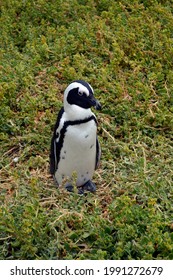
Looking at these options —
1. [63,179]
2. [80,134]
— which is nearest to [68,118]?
[80,134]

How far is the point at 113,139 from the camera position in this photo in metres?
4.55

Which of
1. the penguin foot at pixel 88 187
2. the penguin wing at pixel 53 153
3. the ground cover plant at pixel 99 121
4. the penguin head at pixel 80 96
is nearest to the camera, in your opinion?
the ground cover plant at pixel 99 121

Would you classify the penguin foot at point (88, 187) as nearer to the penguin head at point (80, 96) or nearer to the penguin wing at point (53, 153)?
the penguin wing at point (53, 153)

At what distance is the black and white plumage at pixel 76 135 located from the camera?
362cm

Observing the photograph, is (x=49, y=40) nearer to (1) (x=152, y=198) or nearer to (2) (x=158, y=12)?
(2) (x=158, y=12)

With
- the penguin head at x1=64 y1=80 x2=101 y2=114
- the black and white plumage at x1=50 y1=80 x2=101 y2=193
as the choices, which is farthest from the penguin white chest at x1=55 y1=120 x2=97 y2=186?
the penguin head at x1=64 y1=80 x2=101 y2=114

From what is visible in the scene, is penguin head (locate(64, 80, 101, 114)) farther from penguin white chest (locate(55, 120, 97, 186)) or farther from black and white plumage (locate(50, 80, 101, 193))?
penguin white chest (locate(55, 120, 97, 186))

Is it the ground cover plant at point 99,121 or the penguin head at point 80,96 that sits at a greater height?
the penguin head at point 80,96

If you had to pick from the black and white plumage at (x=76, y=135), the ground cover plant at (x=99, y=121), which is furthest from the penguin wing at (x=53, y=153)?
the ground cover plant at (x=99, y=121)

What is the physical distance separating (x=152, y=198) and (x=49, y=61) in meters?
2.17

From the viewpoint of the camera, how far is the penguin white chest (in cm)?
364

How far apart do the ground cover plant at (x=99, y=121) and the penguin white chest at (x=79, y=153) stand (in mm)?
145

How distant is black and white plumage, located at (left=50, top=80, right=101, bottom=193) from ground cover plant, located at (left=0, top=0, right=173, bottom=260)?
194mm

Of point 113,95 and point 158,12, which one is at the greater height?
point 158,12
